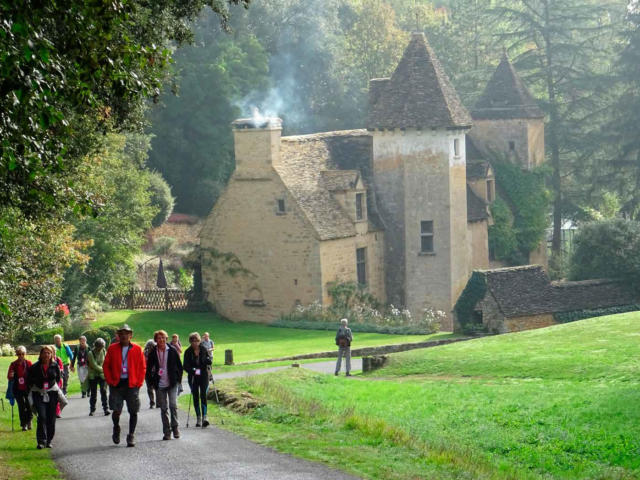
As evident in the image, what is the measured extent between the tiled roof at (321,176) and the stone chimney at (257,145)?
58cm

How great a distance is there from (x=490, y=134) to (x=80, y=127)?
1601 inches

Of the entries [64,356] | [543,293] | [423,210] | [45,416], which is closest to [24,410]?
[45,416]

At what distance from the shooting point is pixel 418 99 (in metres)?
51.8

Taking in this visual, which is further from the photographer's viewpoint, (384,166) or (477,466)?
(384,166)

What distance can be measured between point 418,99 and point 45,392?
1391 inches

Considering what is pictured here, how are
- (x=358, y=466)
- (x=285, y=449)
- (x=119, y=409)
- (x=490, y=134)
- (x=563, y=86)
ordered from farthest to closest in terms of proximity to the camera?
(x=563, y=86) → (x=490, y=134) → (x=119, y=409) → (x=285, y=449) → (x=358, y=466)

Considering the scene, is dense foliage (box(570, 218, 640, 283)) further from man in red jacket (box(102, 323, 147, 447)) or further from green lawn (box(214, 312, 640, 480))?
man in red jacket (box(102, 323, 147, 447))

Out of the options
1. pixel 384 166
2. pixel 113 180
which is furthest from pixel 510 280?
pixel 113 180

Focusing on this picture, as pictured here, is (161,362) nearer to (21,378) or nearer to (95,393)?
(21,378)

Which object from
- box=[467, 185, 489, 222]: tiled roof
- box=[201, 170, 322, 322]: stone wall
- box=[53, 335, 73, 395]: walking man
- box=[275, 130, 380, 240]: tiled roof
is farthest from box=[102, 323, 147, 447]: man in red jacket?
box=[467, 185, 489, 222]: tiled roof

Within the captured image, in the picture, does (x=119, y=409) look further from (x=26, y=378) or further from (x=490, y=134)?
(x=490, y=134)

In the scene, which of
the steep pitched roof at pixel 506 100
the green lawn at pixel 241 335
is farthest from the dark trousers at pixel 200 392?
the steep pitched roof at pixel 506 100

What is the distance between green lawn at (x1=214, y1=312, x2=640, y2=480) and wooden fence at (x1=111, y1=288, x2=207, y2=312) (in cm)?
2076

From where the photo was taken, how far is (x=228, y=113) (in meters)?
67.8
